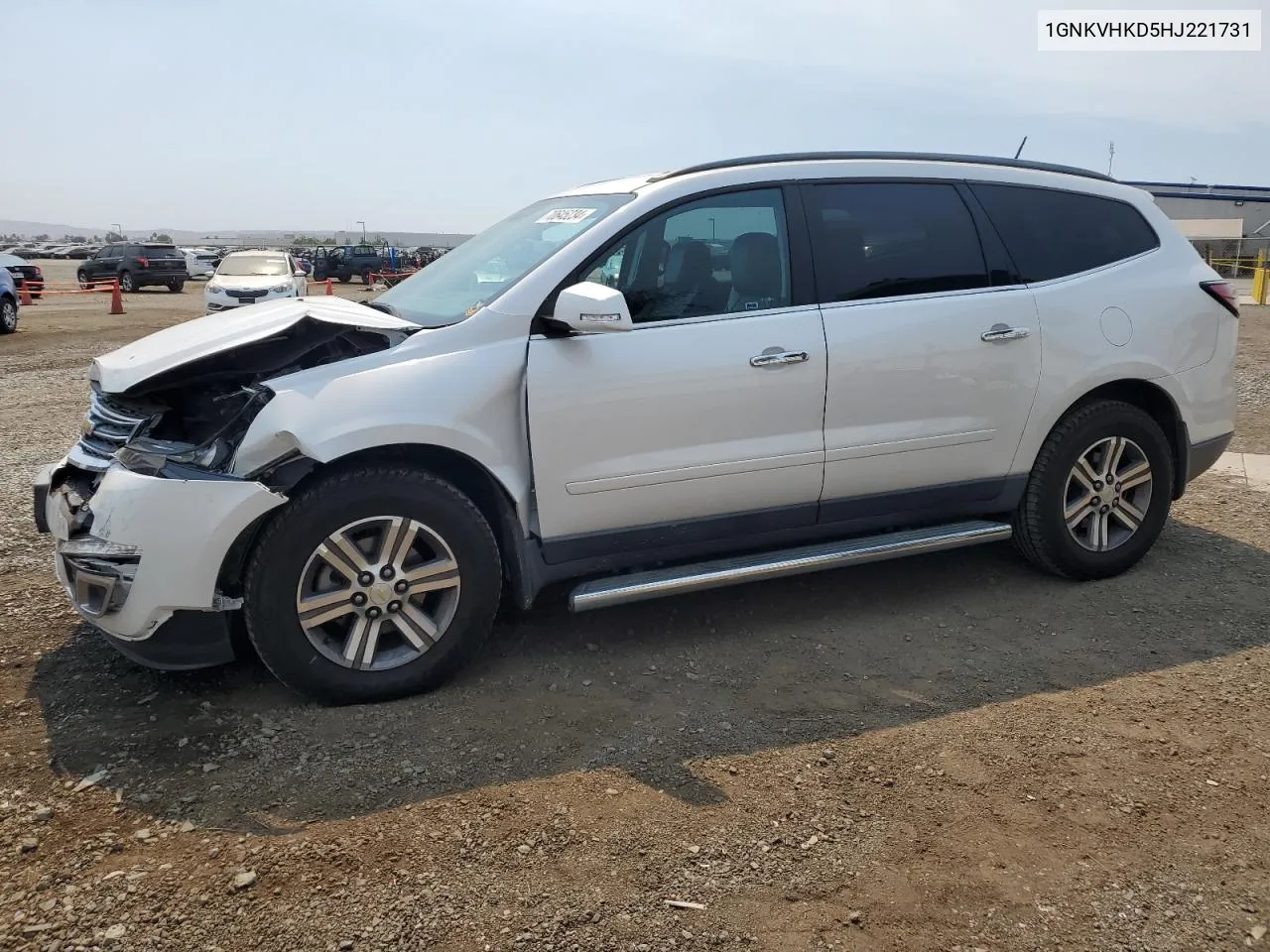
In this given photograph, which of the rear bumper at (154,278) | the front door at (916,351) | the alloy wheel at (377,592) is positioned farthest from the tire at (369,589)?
the rear bumper at (154,278)

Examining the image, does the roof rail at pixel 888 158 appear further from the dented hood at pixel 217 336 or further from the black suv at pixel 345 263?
the black suv at pixel 345 263

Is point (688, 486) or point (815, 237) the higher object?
point (815, 237)

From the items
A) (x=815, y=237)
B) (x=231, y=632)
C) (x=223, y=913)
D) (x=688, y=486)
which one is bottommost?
(x=223, y=913)

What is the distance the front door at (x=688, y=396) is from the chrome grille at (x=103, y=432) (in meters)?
1.54

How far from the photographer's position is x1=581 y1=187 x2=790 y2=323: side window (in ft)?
12.6

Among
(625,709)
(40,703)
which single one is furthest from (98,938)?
(625,709)

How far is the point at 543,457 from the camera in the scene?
3.62 metres

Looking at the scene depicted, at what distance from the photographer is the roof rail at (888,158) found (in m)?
4.09

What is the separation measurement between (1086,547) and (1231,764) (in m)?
1.63

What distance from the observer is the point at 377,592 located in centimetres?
348

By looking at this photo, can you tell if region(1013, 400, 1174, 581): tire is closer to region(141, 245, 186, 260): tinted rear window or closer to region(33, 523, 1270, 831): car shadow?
region(33, 523, 1270, 831): car shadow

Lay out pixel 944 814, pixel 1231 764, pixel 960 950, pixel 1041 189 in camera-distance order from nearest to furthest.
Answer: pixel 960 950 < pixel 944 814 < pixel 1231 764 < pixel 1041 189

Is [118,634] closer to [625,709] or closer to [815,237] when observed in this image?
[625,709]

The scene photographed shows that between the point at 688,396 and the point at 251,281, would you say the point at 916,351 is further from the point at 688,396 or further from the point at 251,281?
the point at 251,281
